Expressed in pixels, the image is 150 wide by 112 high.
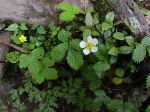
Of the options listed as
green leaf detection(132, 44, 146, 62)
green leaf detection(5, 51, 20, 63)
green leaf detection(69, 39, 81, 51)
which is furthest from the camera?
green leaf detection(5, 51, 20, 63)

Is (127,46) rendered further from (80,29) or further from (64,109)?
(64,109)

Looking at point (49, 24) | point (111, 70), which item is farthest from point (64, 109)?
point (49, 24)

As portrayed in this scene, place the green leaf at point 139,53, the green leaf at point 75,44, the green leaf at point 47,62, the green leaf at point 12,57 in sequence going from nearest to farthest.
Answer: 1. the green leaf at point 139,53
2. the green leaf at point 75,44
3. the green leaf at point 47,62
4. the green leaf at point 12,57

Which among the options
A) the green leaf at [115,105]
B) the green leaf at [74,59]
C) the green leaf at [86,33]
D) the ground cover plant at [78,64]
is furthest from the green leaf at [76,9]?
the green leaf at [115,105]

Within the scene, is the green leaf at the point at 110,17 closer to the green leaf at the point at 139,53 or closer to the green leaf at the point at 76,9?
the green leaf at the point at 76,9

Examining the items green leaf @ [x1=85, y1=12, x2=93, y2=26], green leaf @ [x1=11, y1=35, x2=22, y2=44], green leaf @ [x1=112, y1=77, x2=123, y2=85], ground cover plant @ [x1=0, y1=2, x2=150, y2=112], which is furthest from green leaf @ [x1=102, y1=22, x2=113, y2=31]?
green leaf @ [x1=11, y1=35, x2=22, y2=44]

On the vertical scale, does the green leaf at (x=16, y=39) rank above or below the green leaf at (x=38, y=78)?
above

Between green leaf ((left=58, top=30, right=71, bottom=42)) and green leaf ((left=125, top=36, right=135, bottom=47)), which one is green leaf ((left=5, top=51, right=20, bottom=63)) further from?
green leaf ((left=125, top=36, right=135, bottom=47))
